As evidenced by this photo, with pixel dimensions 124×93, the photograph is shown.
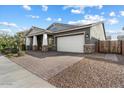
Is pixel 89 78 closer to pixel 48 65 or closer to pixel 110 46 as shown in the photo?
pixel 48 65

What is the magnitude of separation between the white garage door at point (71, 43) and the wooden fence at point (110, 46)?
6.78 ft

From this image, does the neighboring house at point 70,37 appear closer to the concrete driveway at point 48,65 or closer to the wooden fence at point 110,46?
the wooden fence at point 110,46

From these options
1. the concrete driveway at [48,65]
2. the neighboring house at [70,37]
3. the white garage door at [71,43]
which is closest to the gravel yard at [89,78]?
the concrete driveway at [48,65]

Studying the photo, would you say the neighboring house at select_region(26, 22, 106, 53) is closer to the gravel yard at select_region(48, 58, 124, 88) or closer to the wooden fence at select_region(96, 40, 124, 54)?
the wooden fence at select_region(96, 40, 124, 54)

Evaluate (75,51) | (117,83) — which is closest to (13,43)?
(75,51)

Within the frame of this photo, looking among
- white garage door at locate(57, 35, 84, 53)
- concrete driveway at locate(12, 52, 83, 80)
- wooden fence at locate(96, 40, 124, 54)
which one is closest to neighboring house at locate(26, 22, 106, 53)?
white garage door at locate(57, 35, 84, 53)

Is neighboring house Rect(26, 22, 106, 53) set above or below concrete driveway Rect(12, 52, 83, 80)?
above

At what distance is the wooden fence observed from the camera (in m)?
12.0

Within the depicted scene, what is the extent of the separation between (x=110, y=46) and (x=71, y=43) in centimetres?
435

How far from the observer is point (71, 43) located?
1411 centimetres

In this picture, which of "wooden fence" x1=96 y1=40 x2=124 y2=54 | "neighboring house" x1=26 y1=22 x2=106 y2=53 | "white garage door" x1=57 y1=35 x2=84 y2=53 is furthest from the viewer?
"white garage door" x1=57 y1=35 x2=84 y2=53

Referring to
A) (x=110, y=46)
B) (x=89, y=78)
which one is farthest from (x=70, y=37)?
(x=89, y=78)

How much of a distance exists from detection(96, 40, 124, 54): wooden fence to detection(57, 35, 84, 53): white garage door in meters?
2.07
